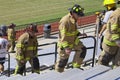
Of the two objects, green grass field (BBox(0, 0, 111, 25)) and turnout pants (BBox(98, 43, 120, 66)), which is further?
green grass field (BBox(0, 0, 111, 25))

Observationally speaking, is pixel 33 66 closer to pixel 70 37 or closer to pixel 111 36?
pixel 70 37

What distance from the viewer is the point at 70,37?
26.5ft

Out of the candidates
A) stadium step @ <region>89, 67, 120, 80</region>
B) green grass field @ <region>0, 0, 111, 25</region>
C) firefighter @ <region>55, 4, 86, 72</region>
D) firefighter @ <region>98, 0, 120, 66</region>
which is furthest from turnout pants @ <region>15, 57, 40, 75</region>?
green grass field @ <region>0, 0, 111, 25</region>

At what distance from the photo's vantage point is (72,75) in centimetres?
636

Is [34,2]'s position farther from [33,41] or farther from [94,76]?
[94,76]

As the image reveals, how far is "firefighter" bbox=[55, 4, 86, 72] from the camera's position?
25.7ft

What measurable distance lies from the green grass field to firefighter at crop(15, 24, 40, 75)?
14.7 meters

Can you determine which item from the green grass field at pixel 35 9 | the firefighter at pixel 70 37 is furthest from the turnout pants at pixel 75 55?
the green grass field at pixel 35 9

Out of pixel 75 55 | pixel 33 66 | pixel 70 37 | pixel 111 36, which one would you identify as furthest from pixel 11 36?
pixel 111 36

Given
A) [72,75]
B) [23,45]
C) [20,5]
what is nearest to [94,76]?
[72,75]

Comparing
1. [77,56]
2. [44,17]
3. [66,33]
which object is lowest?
[44,17]

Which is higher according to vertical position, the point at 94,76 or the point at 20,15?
the point at 94,76

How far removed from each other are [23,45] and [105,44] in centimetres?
220

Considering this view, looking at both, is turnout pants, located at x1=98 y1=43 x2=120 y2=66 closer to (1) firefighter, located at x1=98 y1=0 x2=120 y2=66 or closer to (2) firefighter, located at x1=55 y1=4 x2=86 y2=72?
(1) firefighter, located at x1=98 y1=0 x2=120 y2=66
